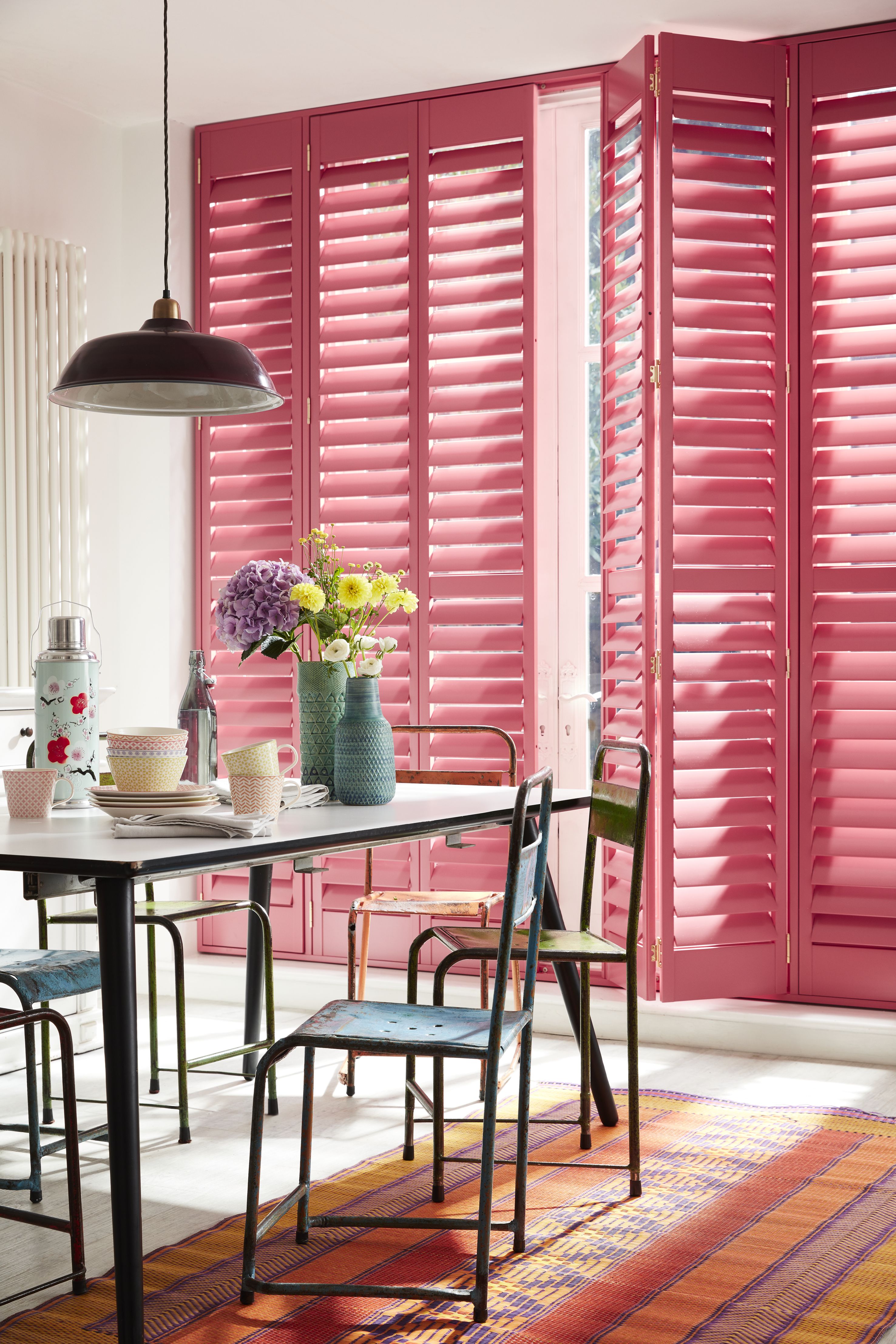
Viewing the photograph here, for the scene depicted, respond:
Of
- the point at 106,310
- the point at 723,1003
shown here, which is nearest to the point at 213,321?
the point at 106,310

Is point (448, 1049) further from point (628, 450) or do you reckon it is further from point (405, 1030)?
point (628, 450)

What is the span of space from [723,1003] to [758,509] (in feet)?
4.37

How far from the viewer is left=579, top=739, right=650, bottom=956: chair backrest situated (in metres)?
2.57

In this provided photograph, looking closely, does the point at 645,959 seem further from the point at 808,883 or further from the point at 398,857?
the point at 398,857

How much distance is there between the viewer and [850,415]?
368 centimetres

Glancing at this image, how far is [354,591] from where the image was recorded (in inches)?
111

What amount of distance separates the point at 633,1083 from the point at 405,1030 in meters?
0.64

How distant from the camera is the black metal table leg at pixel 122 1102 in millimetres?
1907

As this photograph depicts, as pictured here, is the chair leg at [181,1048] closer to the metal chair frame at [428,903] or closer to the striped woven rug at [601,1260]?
the striped woven rug at [601,1260]

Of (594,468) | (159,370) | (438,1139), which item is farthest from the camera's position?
(594,468)

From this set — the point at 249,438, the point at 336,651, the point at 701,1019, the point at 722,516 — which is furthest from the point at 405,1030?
the point at 249,438

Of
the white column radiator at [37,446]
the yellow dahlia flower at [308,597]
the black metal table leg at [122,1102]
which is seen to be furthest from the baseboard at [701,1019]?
the black metal table leg at [122,1102]

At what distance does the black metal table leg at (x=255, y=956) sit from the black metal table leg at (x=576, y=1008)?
75 centimetres

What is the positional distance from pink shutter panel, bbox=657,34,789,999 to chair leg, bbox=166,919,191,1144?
1.27m
